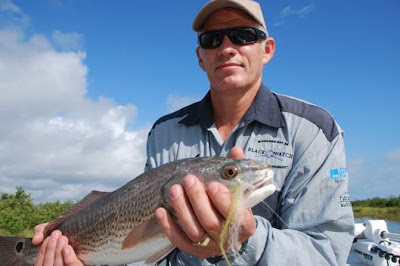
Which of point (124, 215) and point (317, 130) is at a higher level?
point (317, 130)

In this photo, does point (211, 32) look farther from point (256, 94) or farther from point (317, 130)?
Result: point (317, 130)

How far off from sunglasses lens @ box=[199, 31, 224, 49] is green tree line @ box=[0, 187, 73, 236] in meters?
28.4

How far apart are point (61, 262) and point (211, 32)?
3.14 metres

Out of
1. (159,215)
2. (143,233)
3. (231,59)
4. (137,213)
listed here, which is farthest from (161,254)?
(231,59)

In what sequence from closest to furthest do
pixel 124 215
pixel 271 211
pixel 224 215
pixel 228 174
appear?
pixel 224 215 < pixel 228 174 < pixel 124 215 < pixel 271 211

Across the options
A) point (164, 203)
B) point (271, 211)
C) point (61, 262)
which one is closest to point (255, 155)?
point (271, 211)

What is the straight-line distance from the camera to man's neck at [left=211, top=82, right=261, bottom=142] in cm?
475

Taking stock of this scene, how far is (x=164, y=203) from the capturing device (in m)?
3.33

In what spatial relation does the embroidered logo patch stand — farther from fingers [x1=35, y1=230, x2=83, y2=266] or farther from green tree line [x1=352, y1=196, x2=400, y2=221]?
green tree line [x1=352, y1=196, x2=400, y2=221]

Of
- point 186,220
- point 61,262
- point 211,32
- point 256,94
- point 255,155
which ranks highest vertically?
point 211,32

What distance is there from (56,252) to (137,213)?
4.03ft

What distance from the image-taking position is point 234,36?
467 cm

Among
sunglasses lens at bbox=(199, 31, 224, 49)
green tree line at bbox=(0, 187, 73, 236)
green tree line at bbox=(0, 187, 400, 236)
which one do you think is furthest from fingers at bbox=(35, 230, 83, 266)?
green tree line at bbox=(0, 187, 73, 236)

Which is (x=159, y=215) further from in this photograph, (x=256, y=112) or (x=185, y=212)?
(x=256, y=112)
